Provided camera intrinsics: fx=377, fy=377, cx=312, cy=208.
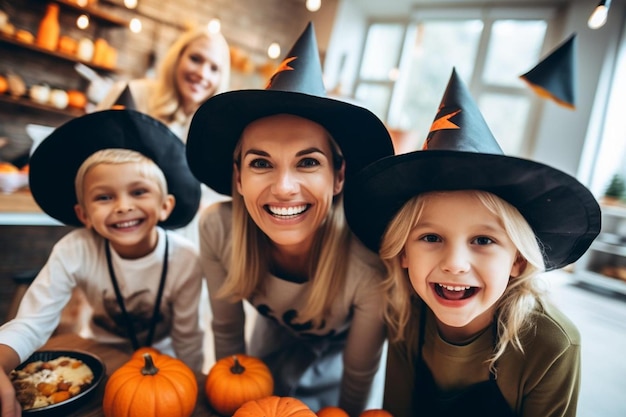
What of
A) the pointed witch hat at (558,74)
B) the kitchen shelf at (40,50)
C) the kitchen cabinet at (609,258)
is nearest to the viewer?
the pointed witch hat at (558,74)

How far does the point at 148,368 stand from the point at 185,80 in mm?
1875

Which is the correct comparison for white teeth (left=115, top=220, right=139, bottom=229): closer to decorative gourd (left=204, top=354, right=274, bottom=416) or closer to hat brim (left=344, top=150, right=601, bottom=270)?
decorative gourd (left=204, top=354, right=274, bottom=416)

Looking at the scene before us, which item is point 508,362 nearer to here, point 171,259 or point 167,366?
point 167,366

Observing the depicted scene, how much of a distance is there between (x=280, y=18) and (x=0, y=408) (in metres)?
6.85

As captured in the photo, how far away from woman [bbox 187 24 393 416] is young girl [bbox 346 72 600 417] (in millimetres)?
180

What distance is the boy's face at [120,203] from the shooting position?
118 cm

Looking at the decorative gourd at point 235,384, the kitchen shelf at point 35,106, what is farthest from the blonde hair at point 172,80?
the kitchen shelf at point 35,106

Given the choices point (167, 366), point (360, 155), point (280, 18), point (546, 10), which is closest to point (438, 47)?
point (546, 10)

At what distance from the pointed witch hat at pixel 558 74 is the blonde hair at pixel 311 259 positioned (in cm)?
145

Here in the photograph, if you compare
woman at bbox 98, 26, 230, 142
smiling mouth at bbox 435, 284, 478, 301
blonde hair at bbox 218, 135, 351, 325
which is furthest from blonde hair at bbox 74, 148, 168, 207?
woman at bbox 98, 26, 230, 142

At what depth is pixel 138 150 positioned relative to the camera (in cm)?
123

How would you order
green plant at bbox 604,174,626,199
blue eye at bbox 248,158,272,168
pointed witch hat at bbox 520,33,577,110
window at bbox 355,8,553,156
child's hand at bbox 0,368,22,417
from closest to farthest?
child's hand at bbox 0,368,22,417 < blue eye at bbox 248,158,272,168 < pointed witch hat at bbox 520,33,577,110 < green plant at bbox 604,174,626,199 < window at bbox 355,8,553,156

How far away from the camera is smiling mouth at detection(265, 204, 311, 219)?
1098 mm

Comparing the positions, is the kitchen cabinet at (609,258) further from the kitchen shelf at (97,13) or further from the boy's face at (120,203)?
the kitchen shelf at (97,13)
